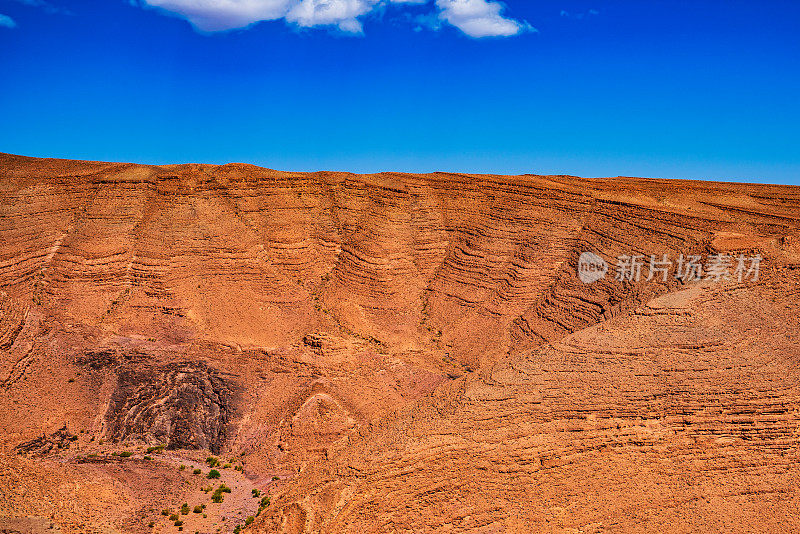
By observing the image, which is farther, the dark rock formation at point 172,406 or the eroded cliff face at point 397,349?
the dark rock formation at point 172,406

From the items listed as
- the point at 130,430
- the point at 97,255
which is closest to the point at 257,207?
the point at 97,255

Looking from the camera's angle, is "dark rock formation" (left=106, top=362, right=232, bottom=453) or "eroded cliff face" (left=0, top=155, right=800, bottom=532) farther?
"dark rock formation" (left=106, top=362, right=232, bottom=453)

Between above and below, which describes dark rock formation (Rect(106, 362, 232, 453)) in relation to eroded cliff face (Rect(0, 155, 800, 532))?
below

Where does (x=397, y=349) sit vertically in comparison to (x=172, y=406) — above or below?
Result: above

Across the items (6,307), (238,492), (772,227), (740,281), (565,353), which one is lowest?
(238,492)

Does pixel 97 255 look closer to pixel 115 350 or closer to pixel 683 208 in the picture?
pixel 115 350

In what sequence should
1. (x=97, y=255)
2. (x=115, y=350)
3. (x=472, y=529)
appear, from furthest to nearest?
(x=97, y=255)
(x=115, y=350)
(x=472, y=529)

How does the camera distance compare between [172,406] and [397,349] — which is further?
[397,349]

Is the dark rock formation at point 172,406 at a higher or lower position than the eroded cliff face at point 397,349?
lower
